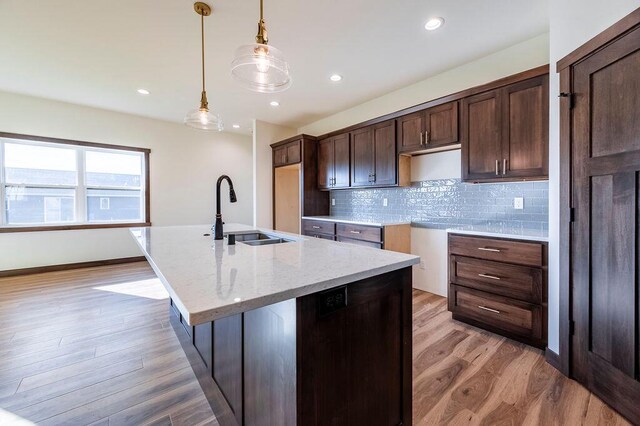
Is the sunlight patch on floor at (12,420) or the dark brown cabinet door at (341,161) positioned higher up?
the dark brown cabinet door at (341,161)

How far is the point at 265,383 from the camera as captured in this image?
102 cm

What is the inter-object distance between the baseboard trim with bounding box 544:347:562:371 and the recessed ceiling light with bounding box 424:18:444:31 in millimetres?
2733

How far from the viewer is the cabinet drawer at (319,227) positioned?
3936 millimetres

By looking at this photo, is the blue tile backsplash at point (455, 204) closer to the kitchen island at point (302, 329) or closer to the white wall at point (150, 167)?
the kitchen island at point (302, 329)

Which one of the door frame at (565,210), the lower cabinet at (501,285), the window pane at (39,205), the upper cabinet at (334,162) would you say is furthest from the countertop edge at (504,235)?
the window pane at (39,205)

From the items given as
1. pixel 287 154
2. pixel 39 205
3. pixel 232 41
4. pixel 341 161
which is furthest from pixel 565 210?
pixel 39 205

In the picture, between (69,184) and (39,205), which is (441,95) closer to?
(69,184)

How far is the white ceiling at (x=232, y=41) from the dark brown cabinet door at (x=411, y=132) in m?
0.56

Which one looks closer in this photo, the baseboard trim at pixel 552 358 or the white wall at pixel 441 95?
the baseboard trim at pixel 552 358

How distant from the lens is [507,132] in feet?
7.80

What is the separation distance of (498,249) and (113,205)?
5896mm

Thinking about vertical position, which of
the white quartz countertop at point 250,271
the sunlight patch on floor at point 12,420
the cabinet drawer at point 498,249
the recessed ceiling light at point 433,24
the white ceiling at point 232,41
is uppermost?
the white ceiling at point 232,41

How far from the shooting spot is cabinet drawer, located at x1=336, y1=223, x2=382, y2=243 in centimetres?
328

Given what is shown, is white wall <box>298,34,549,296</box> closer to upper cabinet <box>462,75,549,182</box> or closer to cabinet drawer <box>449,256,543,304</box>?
upper cabinet <box>462,75,549,182</box>
